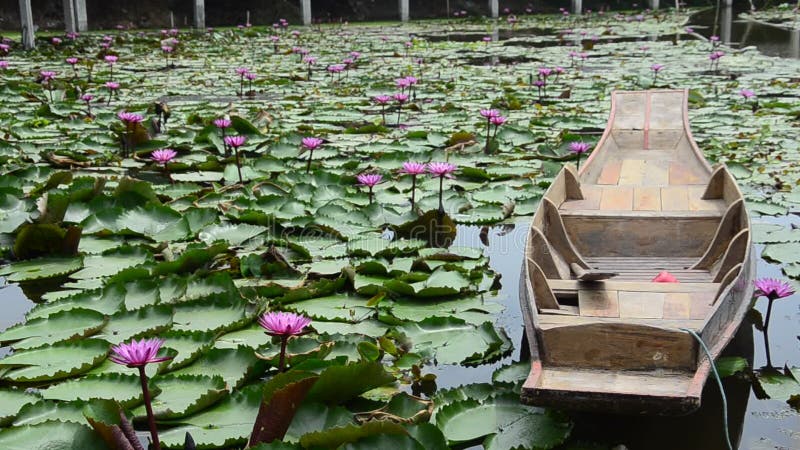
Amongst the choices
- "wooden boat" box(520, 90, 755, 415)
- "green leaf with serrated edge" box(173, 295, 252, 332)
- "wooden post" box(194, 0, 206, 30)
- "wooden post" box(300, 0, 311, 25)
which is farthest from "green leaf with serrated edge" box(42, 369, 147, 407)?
"wooden post" box(300, 0, 311, 25)

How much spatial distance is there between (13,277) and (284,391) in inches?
62.0

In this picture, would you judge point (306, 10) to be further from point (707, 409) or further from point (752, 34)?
point (707, 409)

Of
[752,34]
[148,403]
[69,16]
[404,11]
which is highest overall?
[404,11]

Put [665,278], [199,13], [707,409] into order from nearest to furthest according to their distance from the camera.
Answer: [707,409]
[665,278]
[199,13]

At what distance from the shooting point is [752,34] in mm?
14555

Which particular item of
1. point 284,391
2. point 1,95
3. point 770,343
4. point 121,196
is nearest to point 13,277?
point 121,196

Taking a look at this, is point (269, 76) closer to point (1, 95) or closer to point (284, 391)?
point (1, 95)

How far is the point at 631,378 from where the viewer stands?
5.74 ft

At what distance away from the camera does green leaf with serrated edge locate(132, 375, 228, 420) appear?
1.78 metres

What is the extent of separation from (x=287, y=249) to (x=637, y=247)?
4.13 ft

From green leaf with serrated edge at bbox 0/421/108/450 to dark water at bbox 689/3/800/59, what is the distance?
336 inches

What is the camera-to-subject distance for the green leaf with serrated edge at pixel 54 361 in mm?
1956

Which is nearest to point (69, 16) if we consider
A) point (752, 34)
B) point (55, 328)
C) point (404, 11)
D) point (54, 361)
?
point (404, 11)

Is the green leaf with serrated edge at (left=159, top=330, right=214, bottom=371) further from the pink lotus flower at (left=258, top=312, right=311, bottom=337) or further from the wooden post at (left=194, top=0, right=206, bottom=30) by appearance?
the wooden post at (left=194, top=0, right=206, bottom=30)
